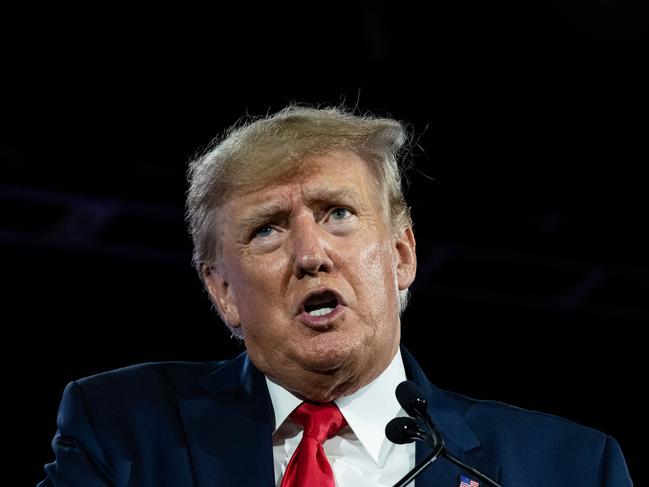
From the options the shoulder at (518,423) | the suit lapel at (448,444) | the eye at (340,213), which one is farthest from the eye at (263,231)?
the shoulder at (518,423)

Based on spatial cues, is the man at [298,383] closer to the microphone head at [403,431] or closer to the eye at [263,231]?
the eye at [263,231]

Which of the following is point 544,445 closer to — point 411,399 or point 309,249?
point 411,399

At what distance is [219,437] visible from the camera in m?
1.96

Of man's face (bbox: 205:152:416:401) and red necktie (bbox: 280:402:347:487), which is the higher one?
man's face (bbox: 205:152:416:401)

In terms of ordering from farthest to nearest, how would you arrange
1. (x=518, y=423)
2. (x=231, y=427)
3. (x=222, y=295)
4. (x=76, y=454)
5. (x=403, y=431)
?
1. (x=222, y=295)
2. (x=518, y=423)
3. (x=231, y=427)
4. (x=76, y=454)
5. (x=403, y=431)

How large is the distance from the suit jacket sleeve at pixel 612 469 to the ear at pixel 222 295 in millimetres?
887

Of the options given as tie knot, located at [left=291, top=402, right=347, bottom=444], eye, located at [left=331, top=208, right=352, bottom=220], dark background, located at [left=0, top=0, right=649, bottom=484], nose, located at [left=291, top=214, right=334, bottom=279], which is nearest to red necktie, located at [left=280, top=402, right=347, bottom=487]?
tie knot, located at [left=291, top=402, right=347, bottom=444]

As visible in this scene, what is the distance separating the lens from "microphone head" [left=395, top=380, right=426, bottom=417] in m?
1.70

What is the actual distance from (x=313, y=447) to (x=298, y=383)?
0.51 feet

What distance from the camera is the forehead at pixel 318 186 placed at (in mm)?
2037

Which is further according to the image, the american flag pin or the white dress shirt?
the white dress shirt

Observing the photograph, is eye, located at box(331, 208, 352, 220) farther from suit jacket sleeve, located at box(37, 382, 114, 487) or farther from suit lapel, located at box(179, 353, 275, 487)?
suit jacket sleeve, located at box(37, 382, 114, 487)

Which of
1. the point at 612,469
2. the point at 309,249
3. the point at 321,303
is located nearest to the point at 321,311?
the point at 321,303

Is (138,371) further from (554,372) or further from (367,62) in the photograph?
(554,372)
